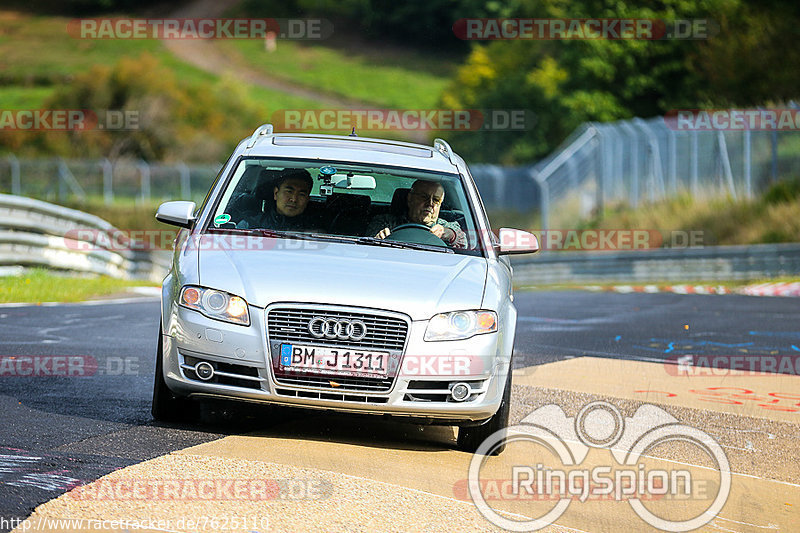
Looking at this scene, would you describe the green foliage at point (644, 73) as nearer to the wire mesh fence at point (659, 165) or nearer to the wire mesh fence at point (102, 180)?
the wire mesh fence at point (659, 165)

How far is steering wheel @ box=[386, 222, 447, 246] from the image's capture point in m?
8.19

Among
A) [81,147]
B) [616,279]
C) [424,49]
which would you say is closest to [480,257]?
[616,279]

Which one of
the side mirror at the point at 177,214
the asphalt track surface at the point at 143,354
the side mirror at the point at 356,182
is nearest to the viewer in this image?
the asphalt track surface at the point at 143,354

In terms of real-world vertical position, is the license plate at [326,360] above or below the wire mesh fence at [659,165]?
below

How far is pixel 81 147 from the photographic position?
75.9m

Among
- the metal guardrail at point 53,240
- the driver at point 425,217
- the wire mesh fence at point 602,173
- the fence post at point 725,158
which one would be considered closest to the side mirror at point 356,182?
the driver at point 425,217

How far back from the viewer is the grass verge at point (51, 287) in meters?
17.2

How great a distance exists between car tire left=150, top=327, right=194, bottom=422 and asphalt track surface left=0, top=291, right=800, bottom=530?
0.08 meters

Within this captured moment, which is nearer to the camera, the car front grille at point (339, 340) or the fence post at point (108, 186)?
the car front grille at point (339, 340)

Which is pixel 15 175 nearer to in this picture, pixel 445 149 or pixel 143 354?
pixel 143 354

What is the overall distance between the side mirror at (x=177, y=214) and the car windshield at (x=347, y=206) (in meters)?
0.15

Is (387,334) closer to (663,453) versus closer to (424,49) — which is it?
(663,453)

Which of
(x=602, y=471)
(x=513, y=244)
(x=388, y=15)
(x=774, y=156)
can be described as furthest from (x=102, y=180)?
(x=388, y=15)

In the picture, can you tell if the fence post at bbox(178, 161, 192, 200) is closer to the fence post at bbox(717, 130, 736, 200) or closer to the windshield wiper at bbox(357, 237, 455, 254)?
the fence post at bbox(717, 130, 736, 200)
